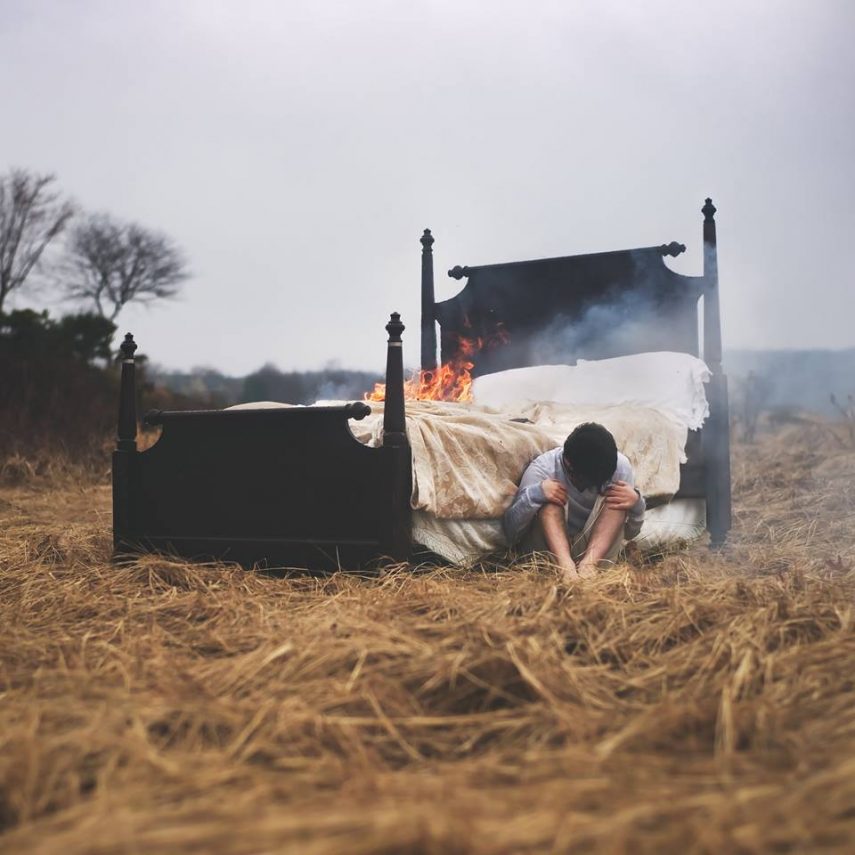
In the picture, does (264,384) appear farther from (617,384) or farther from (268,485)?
(268,485)

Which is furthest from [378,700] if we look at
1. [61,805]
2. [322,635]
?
[61,805]

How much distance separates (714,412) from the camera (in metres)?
5.16

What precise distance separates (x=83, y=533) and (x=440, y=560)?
216 cm

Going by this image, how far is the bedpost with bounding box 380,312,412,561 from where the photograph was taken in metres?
3.20

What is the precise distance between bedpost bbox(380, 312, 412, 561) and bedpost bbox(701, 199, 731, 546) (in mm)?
2435

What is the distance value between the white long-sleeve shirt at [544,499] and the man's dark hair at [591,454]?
0.08 metres

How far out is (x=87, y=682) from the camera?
1.97 meters

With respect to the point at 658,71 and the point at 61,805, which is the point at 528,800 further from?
the point at 658,71

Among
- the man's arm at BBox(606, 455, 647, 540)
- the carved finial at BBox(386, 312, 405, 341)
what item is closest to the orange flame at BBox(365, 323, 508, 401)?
the man's arm at BBox(606, 455, 647, 540)

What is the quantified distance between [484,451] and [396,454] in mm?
501

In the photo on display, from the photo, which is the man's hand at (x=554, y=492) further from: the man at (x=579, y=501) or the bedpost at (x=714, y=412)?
the bedpost at (x=714, y=412)

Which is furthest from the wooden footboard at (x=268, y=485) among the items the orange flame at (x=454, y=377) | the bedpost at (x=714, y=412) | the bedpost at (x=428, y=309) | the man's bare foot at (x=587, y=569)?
the bedpost at (x=428, y=309)

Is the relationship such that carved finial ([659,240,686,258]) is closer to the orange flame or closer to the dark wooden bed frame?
the orange flame

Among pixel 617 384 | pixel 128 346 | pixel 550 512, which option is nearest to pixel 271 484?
pixel 128 346
